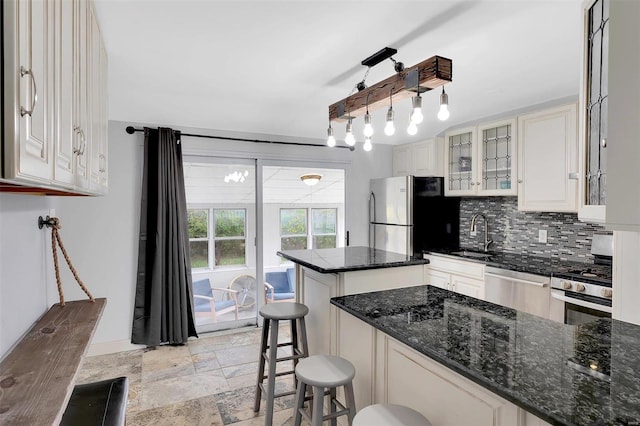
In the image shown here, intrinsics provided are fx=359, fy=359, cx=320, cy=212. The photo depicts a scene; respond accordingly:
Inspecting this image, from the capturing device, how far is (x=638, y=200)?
0.87 meters

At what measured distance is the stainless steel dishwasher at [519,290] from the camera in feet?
9.19

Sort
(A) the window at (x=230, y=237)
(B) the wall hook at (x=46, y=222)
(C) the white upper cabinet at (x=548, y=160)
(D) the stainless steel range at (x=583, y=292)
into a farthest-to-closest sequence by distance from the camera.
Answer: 1. (A) the window at (x=230, y=237)
2. (C) the white upper cabinet at (x=548, y=160)
3. (D) the stainless steel range at (x=583, y=292)
4. (B) the wall hook at (x=46, y=222)

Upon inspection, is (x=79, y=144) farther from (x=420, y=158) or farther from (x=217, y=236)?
(x=420, y=158)

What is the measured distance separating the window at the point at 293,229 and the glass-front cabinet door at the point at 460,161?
1761 mm

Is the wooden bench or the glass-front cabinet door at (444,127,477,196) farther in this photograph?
the glass-front cabinet door at (444,127,477,196)

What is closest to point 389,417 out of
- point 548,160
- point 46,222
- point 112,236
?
point 46,222

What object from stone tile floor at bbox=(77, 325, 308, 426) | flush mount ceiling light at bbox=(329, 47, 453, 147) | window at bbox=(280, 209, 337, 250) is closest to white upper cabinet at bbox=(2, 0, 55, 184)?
flush mount ceiling light at bbox=(329, 47, 453, 147)

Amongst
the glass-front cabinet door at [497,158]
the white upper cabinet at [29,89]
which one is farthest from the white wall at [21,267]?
the glass-front cabinet door at [497,158]

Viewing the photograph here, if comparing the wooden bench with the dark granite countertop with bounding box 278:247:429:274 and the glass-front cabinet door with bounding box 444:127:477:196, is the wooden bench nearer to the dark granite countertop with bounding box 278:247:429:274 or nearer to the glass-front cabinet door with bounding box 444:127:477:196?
the dark granite countertop with bounding box 278:247:429:274

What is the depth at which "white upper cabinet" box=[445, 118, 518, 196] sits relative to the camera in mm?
3451

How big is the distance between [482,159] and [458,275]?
4.00 feet

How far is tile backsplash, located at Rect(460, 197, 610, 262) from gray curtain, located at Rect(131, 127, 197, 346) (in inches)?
127

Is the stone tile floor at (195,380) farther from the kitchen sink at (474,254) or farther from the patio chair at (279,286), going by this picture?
the kitchen sink at (474,254)

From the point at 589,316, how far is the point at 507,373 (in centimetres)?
198
